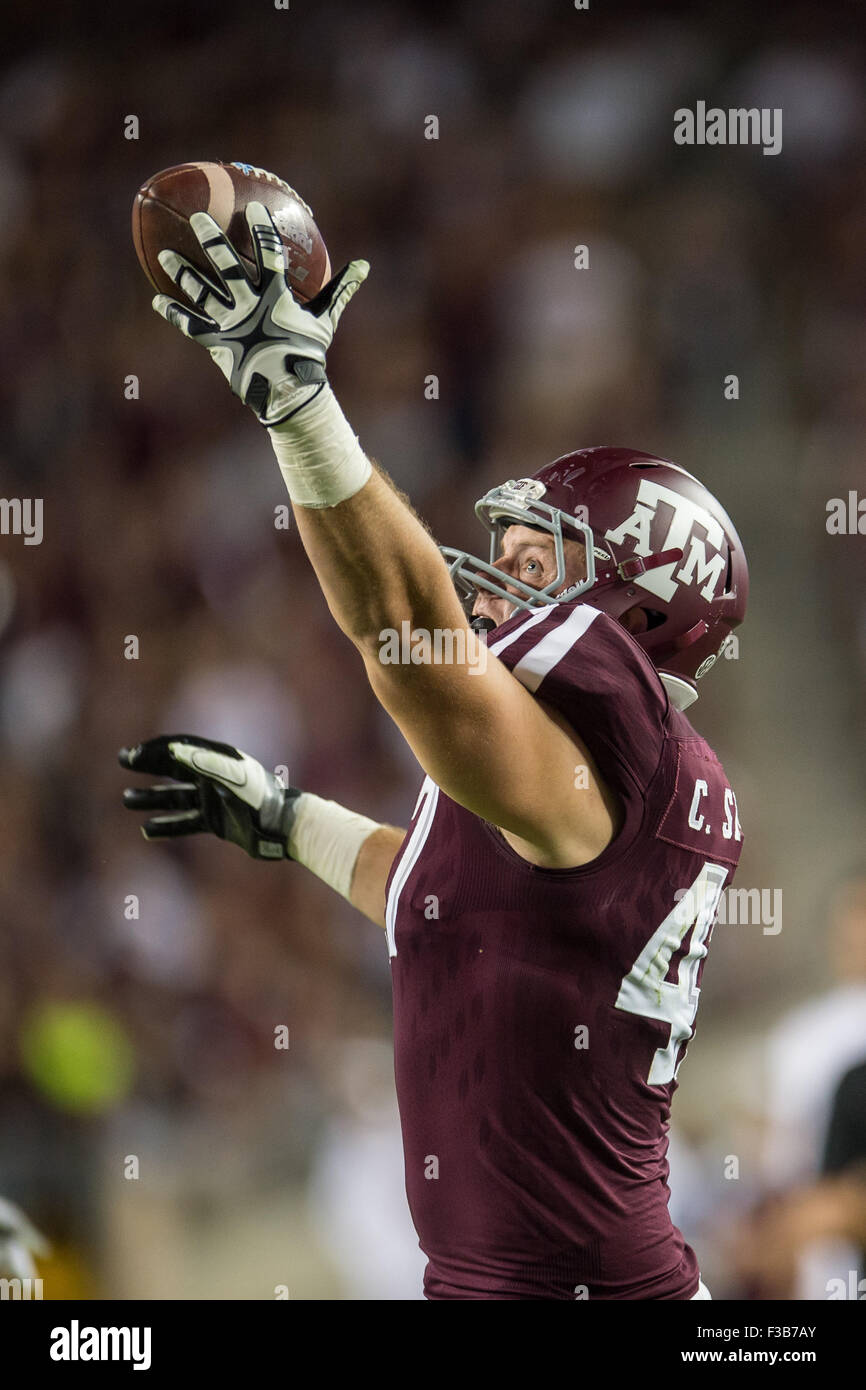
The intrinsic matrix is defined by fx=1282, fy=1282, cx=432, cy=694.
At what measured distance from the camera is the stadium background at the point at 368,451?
339 cm

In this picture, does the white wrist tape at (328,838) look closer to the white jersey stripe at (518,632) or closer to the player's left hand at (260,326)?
the white jersey stripe at (518,632)

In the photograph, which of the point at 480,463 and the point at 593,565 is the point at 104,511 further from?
the point at 593,565

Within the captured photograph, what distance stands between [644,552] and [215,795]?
2.77 feet

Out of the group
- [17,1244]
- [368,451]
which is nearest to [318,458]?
[17,1244]

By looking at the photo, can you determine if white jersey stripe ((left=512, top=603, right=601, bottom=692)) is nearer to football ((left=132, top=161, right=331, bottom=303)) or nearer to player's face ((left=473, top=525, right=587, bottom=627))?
player's face ((left=473, top=525, right=587, bottom=627))

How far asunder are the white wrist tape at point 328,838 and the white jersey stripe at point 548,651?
0.80 metres

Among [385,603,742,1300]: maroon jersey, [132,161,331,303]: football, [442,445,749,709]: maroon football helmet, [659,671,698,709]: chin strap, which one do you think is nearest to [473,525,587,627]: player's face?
[442,445,749,709]: maroon football helmet

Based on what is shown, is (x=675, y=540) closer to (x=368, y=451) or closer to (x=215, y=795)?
(x=215, y=795)

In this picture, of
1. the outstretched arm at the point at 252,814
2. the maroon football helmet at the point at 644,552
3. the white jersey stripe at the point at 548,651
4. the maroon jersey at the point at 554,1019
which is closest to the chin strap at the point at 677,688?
the maroon football helmet at the point at 644,552

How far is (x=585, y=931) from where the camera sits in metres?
1.44

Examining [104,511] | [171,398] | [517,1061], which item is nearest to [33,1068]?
[104,511]

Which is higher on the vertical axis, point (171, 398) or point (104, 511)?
point (171, 398)

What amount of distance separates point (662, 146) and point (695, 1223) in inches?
127

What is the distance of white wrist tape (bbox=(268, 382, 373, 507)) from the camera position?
115cm
